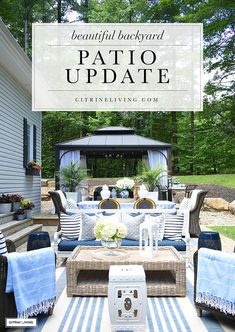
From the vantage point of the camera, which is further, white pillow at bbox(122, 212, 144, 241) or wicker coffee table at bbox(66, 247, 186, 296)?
white pillow at bbox(122, 212, 144, 241)

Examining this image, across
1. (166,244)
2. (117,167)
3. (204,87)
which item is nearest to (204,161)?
(117,167)

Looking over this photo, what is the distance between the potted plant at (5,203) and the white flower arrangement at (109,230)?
491 cm

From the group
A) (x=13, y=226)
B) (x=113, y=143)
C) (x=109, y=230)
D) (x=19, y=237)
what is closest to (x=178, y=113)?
(x=113, y=143)

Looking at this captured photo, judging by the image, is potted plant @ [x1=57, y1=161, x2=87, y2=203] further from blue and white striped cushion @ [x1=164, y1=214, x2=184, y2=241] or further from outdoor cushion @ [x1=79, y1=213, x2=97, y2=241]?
blue and white striped cushion @ [x1=164, y1=214, x2=184, y2=241]

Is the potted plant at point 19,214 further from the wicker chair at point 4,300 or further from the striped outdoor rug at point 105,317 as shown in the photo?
the wicker chair at point 4,300

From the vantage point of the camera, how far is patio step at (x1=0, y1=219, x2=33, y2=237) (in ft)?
26.4

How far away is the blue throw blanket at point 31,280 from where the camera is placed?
139 inches

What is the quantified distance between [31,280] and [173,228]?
9.40ft

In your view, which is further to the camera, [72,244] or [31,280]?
[72,244]

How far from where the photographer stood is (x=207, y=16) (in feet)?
51.9

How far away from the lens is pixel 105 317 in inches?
154

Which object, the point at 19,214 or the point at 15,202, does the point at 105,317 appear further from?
the point at 15,202

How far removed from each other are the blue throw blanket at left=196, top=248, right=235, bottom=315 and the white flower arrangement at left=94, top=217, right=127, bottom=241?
43.2 inches

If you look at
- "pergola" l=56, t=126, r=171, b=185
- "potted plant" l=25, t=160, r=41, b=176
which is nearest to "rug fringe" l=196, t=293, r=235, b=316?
"potted plant" l=25, t=160, r=41, b=176
